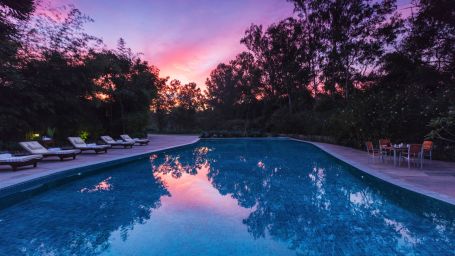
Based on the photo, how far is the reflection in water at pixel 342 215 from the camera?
3633 millimetres

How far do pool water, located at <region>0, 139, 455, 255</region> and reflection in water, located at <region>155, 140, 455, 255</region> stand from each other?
0.05ft

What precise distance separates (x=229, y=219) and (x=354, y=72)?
21.2 m

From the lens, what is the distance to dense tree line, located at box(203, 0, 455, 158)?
11.0 metres

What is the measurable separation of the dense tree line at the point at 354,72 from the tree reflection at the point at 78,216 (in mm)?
7618

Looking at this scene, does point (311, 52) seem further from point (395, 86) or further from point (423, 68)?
point (423, 68)

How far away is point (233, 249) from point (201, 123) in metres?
35.1

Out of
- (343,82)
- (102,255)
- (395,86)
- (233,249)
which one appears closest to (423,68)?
(395,86)

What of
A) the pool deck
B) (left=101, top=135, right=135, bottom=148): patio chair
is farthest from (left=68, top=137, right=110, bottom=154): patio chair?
the pool deck

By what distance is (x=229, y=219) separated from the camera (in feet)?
15.5

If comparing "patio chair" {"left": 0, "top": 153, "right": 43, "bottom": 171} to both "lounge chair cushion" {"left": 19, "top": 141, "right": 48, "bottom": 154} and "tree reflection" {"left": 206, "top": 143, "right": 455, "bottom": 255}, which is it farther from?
"tree reflection" {"left": 206, "top": 143, "right": 455, "bottom": 255}

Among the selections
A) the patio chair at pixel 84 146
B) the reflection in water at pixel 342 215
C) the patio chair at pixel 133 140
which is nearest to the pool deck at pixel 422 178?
the reflection in water at pixel 342 215

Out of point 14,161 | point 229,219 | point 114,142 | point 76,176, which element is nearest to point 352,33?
point 114,142

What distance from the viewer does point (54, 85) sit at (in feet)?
45.3

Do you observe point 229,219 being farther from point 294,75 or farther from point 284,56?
point 284,56
